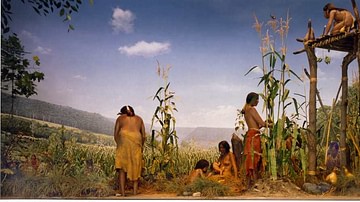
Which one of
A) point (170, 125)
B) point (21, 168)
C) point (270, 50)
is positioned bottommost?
point (21, 168)

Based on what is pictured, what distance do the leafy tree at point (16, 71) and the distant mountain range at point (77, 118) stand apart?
0.28ft

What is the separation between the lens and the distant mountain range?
648 centimetres

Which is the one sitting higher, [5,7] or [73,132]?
[5,7]

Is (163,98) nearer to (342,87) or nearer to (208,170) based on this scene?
(208,170)

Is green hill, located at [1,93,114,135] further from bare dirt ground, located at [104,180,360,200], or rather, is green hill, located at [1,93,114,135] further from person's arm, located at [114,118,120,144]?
bare dirt ground, located at [104,180,360,200]

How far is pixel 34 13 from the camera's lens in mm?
6512

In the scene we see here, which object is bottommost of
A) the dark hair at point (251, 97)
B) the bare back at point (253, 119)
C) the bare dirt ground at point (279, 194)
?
the bare dirt ground at point (279, 194)

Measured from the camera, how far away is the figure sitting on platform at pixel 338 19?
6355mm

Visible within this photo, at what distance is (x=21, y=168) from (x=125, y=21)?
64.9 inches

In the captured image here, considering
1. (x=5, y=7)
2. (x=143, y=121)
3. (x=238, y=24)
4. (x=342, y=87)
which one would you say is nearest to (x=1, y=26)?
→ (x=5, y=7)

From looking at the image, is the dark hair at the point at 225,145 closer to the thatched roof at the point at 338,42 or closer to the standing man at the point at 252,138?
the standing man at the point at 252,138

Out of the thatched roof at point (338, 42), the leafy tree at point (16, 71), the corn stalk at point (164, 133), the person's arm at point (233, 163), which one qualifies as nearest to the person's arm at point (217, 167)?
the person's arm at point (233, 163)

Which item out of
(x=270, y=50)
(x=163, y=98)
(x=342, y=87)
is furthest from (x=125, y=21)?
(x=342, y=87)

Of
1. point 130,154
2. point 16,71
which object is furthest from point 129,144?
point 16,71
